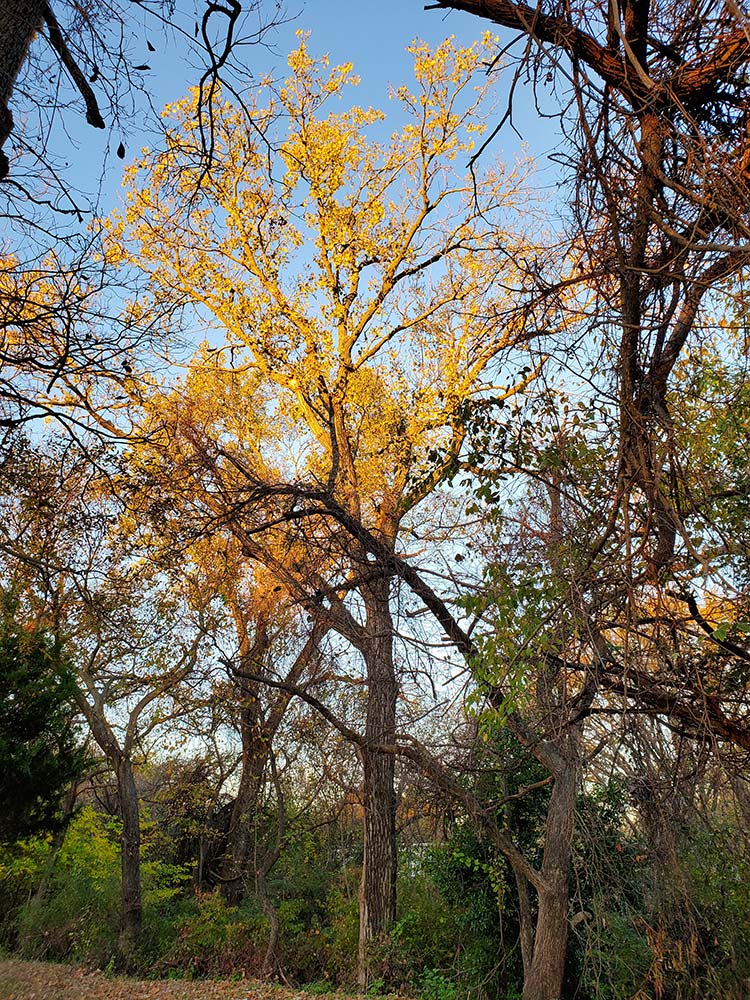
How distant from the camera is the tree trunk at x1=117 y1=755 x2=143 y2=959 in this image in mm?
12641

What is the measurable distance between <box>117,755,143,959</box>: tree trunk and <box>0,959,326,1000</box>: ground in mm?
4509

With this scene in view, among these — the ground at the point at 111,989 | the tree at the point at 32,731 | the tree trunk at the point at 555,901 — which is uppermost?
the tree at the point at 32,731

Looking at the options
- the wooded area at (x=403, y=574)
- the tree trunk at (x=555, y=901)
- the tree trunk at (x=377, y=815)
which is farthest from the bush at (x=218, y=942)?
the tree trunk at (x=555, y=901)

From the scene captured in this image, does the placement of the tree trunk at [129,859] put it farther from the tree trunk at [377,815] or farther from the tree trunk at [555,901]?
the tree trunk at [555,901]

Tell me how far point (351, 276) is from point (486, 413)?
637 cm

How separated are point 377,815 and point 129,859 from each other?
6.34 meters

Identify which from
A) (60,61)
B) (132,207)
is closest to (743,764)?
(60,61)

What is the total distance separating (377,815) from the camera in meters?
9.30

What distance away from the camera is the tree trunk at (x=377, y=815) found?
8.78 m

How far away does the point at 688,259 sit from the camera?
2635 millimetres

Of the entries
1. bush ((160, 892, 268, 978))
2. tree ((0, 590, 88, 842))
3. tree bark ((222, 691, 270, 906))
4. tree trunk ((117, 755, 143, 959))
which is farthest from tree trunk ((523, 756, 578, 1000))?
tree trunk ((117, 755, 143, 959))

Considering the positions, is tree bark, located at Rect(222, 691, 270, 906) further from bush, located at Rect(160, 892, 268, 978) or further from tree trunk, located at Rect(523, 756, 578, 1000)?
tree trunk, located at Rect(523, 756, 578, 1000)

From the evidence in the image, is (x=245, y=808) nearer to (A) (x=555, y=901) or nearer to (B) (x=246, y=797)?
(B) (x=246, y=797)

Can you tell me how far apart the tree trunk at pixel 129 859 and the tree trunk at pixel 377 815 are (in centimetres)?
568
